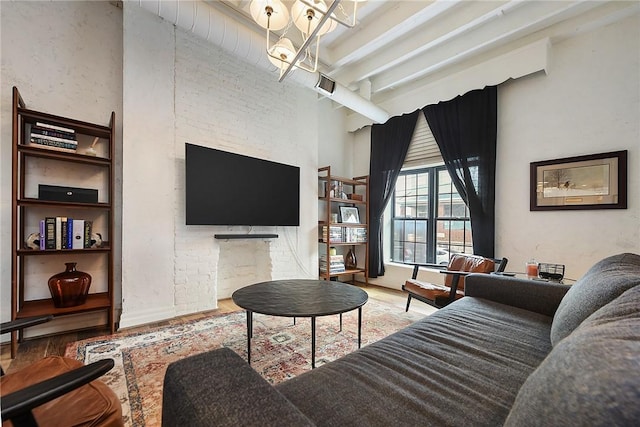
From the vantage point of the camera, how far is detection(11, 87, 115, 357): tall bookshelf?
2064mm

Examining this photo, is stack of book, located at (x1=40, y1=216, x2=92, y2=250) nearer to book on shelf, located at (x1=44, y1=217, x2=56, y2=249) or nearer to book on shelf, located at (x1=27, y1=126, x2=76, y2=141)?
book on shelf, located at (x1=44, y1=217, x2=56, y2=249)

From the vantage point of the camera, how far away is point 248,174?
3293 mm

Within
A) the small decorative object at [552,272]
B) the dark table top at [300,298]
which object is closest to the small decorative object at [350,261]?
the dark table top at [300,298]

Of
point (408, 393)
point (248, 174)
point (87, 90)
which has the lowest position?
point (408, 393)

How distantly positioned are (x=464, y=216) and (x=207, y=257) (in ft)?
11.0

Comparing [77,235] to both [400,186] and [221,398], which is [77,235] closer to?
[221,398]

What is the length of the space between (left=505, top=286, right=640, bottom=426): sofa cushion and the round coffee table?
125 centimetres

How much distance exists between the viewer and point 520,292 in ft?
5.97

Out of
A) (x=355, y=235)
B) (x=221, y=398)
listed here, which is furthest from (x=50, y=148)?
(x=355, y=235)

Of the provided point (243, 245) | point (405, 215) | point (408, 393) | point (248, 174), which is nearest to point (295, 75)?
point (248, 174)

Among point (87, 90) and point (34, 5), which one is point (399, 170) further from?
point (34, 5)

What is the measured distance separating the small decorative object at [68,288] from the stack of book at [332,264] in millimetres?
2753

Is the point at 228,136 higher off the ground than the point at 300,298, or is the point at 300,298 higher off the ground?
the point at 228,136

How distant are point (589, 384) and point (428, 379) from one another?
0.69m
